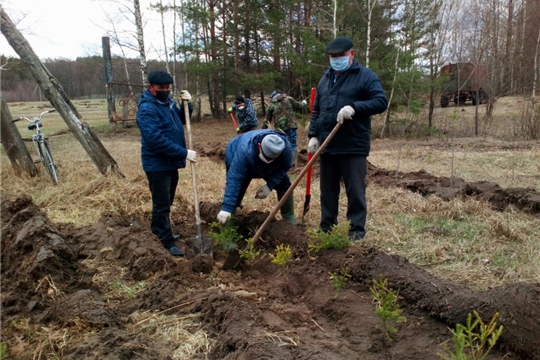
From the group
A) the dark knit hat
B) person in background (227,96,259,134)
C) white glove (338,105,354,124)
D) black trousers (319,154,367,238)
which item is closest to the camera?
white glove (338,105,354,124)

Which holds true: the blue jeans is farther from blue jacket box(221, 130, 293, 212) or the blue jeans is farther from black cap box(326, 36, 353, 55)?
black cap box(326, 36, 353, 55)

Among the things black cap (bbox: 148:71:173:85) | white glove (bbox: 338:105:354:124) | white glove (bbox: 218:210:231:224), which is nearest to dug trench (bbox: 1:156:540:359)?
white glove (bbox: 218:210:231:224)

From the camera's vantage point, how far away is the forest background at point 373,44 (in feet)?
48.8

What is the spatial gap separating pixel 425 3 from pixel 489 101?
4340 millimetres

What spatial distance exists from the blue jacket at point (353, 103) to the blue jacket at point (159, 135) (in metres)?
1.61

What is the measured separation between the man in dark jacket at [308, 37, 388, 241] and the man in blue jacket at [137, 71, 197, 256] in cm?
151

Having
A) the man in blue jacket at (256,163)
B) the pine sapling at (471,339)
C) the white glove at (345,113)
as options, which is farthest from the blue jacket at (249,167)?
the pine sapling at (471,339)

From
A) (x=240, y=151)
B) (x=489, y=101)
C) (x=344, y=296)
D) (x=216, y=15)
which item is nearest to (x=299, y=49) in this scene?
(x=216, y=15)

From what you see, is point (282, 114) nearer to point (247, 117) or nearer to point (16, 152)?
point (247, 117)

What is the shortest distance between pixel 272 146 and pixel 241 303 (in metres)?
1.61

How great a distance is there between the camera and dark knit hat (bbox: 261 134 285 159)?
418 cm

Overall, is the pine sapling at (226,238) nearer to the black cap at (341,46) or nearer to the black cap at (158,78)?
the black cap at (158,78)

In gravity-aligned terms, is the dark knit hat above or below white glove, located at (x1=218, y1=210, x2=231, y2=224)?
above

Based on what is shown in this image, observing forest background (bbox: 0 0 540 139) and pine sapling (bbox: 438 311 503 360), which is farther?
forest background (bbox: 0 0 540 139)
